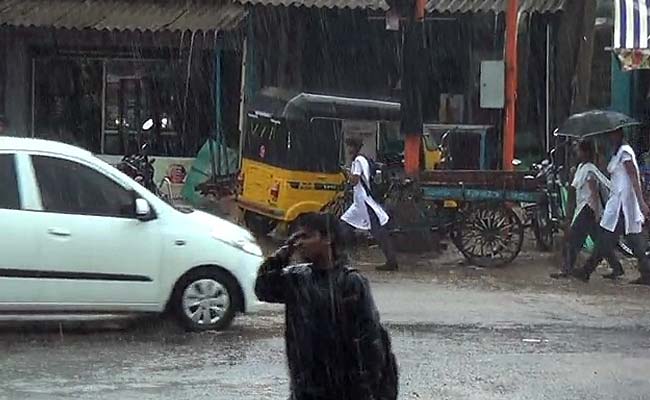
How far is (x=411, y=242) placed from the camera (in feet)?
55.9

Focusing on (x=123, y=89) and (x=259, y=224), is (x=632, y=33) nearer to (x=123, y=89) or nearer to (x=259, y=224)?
(x=259, y=224)

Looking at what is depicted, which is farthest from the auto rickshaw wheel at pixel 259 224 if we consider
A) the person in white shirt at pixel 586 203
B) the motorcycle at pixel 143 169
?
the person in white shirt at pixel 586 203

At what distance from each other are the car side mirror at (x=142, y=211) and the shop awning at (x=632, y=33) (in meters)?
8.21

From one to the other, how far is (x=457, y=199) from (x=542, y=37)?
6544 millimetres

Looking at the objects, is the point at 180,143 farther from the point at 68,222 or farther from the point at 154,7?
A: the point at 68,222

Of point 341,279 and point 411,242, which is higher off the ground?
point 341,279

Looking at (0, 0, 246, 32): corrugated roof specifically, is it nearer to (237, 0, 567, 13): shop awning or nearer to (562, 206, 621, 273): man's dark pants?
(237, 0, 567, 13): shop awning

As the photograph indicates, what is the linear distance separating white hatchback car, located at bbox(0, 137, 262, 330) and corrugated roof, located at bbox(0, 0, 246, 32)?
29.7ft

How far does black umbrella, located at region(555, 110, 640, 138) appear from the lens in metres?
15.7

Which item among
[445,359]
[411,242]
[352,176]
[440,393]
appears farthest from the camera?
[411,242]

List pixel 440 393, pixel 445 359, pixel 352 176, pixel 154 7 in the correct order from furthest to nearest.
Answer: pixel 154 7, pixel 352 176, pixel 445 359, pixel 440 393

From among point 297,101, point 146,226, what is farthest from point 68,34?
point 146,226

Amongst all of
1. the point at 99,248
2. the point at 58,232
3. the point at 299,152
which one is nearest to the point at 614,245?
the point at 299,152

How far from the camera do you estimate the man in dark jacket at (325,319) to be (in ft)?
17.4
